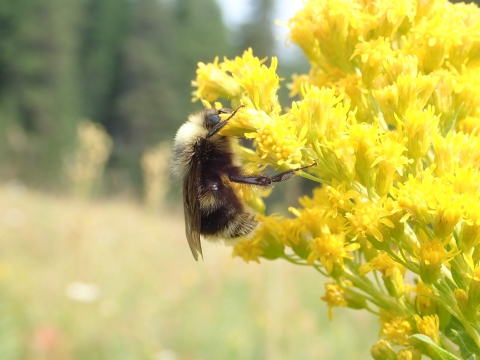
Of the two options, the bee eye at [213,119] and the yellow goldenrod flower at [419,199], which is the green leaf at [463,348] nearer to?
the yellow goldenrod flower at [419,199]

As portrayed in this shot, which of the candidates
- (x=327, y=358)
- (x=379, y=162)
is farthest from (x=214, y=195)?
(x=327, y=358)

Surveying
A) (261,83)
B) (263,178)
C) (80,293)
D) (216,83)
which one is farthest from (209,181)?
(80,293)

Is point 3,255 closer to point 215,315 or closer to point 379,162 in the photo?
point 215,315

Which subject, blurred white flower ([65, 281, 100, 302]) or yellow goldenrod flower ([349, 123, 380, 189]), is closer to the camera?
yellow goldenrod flower ([349, 123, 380, 189])

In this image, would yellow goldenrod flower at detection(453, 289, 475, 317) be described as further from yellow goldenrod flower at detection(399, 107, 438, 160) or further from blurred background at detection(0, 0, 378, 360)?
blurred background at detection(0, 0, 378, 360)

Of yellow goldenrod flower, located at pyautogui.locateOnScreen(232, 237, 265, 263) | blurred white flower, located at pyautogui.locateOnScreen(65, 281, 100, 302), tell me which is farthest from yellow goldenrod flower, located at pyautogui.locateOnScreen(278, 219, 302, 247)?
blurred white flower, located at pyautogui.locateOnScreen(65, 281, 100, 302)

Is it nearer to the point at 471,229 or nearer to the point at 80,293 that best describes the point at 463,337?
the point at 471,229
